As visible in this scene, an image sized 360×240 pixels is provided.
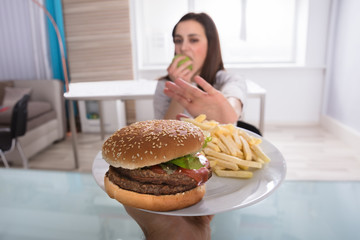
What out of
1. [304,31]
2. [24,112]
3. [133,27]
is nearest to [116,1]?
[133,27]

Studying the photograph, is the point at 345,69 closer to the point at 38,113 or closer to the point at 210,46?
the point at 210,46

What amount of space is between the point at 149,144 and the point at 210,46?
89cm

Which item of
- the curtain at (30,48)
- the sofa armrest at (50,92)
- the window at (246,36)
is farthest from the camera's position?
the sofa armrest at (50,92)

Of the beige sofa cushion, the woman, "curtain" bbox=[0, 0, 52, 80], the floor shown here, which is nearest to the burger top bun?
the woman

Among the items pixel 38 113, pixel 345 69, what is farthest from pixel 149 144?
pixel 345 69

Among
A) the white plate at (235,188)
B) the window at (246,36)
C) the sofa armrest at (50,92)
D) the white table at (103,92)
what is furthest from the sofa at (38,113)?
the white plate at (235,188)

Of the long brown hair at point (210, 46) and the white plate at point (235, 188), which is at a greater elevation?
the long brown hair at point (210, 46)

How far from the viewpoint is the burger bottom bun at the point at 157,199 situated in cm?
62

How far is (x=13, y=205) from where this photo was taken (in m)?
0.80

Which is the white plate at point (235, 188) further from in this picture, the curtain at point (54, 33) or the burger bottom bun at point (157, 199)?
the curtain at point (54, 33)

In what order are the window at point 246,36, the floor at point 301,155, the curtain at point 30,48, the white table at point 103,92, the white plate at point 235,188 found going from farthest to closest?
the floor at point 301,155
the window at point 246,36
the curtain at point 30,48
the white table at point 103,92
the white plate at point 235,188

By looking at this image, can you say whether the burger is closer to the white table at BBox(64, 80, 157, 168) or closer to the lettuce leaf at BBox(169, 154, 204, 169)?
the lettuce leaf at BBox(169, 154, 204, 169)

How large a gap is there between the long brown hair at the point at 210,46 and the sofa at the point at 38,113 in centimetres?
241

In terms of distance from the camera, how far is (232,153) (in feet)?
2.76
